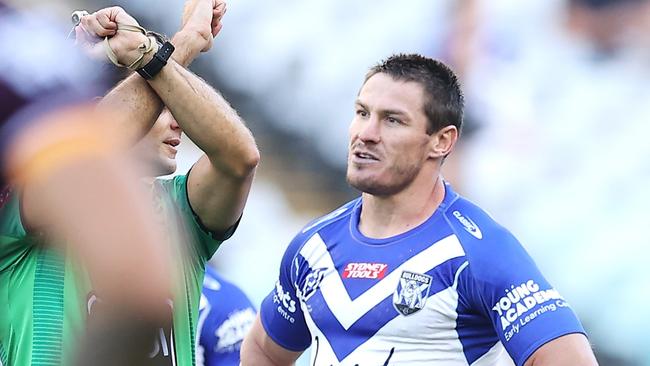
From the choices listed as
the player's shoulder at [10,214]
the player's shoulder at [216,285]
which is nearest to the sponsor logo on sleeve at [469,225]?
the player's shoulder at [216,285]

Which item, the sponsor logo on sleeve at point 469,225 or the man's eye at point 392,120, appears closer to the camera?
the sponsor logo on sleeve at point 469,225

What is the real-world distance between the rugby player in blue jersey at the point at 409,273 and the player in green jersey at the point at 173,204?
0.97 meters

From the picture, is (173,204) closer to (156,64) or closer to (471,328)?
(156,64)

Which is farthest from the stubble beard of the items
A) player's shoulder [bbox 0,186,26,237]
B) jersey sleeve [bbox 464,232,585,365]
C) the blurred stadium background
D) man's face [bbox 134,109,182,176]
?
the blurred stadium background

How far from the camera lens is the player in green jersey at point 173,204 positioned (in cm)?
225

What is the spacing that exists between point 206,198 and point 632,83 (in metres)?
4.00

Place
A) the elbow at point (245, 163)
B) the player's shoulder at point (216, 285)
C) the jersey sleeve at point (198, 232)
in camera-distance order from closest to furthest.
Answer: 1. the elbow at point (245, 163)
2. the jersey sleeve at point (198, 232)
3. the player's shoulder at point (216, 285)

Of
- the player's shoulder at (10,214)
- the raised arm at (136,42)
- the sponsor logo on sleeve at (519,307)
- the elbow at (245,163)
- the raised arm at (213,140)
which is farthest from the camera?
the sponsor logo on sleeve at (519,307)

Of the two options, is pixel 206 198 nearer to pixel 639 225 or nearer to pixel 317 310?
pixel 317 310

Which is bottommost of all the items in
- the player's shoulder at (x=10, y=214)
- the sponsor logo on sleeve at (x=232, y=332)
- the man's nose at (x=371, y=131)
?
the player's shoulder at (x=10, y=214)

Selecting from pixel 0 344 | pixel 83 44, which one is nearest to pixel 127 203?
pixel 83 44

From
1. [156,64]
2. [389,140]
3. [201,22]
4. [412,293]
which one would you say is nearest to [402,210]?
[389,140]

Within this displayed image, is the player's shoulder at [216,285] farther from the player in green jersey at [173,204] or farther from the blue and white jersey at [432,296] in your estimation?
the player in green jersey at [173,204]

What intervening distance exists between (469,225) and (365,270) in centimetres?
39
